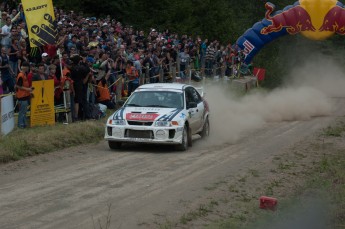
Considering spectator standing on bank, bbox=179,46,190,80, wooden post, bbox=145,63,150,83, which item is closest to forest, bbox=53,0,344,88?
spectator standing on bank, bbox=179,46,190,80

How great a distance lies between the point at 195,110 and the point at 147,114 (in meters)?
1.99

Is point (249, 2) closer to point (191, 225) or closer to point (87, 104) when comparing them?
point (87, 104)

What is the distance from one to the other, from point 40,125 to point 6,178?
551 centimetres

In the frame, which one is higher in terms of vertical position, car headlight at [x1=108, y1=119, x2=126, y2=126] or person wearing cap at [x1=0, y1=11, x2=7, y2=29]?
person wearing cap at [x1=0, y1=11, x2=7, y2=29]

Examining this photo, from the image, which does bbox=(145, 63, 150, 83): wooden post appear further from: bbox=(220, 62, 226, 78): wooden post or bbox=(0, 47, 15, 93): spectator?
bbox=(220, 62, 226, 78): wooden post

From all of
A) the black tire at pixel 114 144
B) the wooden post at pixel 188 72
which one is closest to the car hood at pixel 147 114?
the black tire at pixel 114 144

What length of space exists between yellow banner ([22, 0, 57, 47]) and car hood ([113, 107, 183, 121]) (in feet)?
11.2

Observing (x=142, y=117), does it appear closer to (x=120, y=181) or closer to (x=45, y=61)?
(x=120, y=181)

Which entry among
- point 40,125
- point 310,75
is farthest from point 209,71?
point 40,125

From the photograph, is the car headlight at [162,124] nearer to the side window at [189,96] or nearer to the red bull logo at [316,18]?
the side window at [189,96]

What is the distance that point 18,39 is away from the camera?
2031cm

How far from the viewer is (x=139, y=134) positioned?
54.9 feet

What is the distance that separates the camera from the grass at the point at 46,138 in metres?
15.4

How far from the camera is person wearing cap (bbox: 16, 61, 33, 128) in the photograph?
17.5 metres
